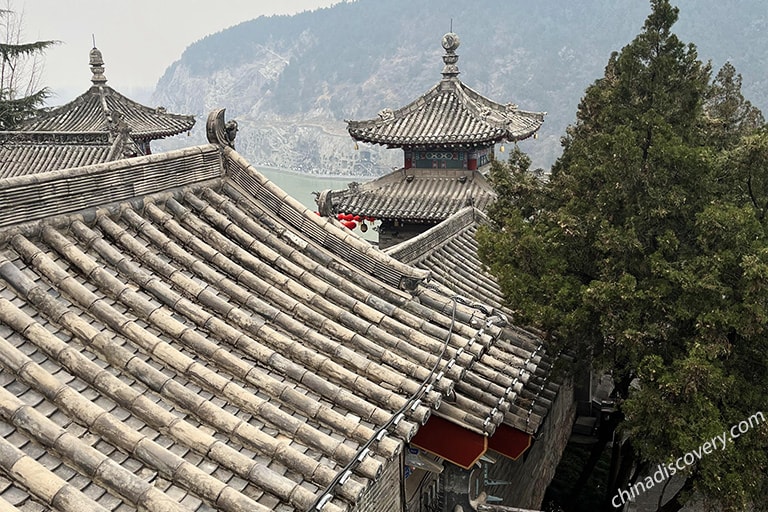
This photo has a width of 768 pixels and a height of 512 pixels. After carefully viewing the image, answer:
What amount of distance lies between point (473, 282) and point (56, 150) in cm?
1440

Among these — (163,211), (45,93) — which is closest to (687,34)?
(45,93)

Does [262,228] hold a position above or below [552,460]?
above

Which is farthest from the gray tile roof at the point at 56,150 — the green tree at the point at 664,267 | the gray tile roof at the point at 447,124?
the green tree at the point at 664,267

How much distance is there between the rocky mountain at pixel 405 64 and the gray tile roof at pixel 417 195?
73277mm

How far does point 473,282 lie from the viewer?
1117 centimetres

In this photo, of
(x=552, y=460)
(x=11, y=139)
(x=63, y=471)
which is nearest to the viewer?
(x=63, y=471)

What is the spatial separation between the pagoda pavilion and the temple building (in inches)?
378

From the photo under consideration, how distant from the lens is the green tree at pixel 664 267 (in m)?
7.26

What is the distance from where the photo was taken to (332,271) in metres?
6.74

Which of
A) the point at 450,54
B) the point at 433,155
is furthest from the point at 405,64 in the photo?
the point at 433,155

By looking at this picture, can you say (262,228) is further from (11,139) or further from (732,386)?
(11,139)

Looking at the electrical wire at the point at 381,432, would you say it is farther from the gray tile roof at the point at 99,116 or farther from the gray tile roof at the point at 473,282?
the gray tile roof at the point at 99,116

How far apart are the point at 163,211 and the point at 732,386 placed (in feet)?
21.7

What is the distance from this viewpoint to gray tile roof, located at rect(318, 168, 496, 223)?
56.3ft
